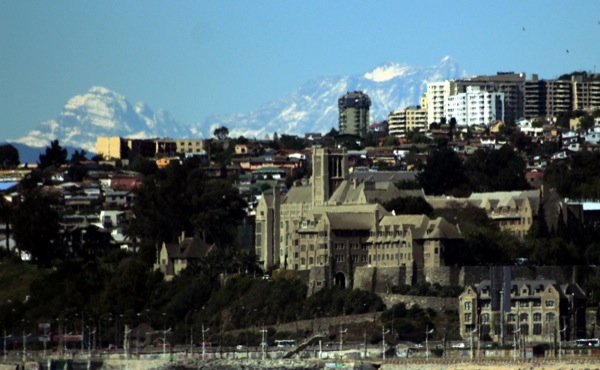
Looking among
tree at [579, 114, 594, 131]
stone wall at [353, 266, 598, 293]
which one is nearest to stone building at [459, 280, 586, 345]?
stone wall at [353, 266, 598, 293]

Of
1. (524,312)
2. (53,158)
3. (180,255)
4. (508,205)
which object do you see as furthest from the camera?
(53,158)

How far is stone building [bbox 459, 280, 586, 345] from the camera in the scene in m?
105

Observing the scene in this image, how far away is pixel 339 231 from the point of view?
384ft

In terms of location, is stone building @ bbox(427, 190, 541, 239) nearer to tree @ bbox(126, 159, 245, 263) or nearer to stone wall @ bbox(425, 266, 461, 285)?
stone wall @ bbox(425, 266, 461, 285)

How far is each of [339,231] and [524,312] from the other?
14963mm

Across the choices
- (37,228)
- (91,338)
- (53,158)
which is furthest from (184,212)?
(53,158)

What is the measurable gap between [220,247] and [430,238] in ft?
63.9

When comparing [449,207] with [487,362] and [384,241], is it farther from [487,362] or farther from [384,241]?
[487,362]

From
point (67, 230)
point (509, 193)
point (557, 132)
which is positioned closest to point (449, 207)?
point (509, 193)

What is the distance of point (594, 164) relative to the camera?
14575 cm

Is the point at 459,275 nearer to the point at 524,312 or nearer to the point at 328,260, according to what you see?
the point at 524,312

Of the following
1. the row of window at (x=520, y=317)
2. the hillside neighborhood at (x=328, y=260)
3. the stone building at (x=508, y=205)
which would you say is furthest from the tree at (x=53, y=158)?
the row of window at (x=520, y=317)

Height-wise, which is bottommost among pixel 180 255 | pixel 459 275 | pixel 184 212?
pixel 459 275

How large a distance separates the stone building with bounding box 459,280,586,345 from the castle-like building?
6.92m
